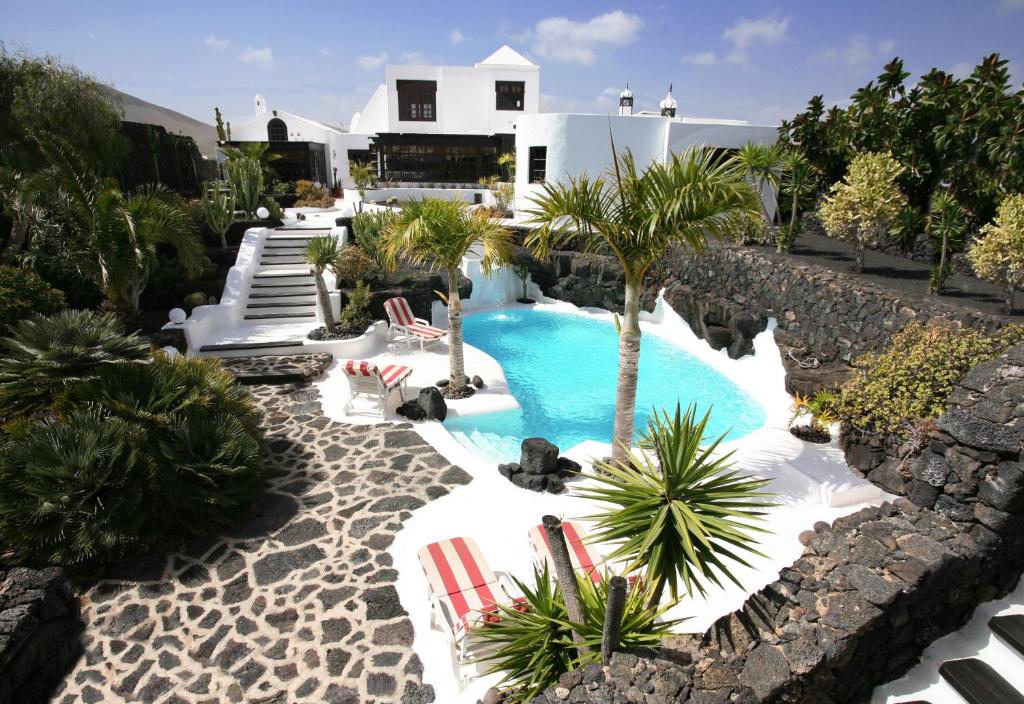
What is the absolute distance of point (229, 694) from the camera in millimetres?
5102

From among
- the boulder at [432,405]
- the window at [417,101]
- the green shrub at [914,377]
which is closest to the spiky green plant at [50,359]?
the boulder at [432,405]

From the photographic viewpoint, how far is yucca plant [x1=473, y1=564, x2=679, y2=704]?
4.50 meters

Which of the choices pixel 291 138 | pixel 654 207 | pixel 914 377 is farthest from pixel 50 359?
pixel 291 138

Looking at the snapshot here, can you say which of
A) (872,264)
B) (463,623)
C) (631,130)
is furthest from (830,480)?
(631,130)

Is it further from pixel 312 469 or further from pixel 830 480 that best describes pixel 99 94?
pixel 830 480

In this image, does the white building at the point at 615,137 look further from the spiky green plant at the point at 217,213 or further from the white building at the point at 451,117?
the spiky green plant at the point at 217,213

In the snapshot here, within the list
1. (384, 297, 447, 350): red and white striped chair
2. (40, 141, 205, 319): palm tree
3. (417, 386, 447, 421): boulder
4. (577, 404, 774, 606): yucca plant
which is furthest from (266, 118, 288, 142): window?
(577, 404, 774, 606): yucca plant

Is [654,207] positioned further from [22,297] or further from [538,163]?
[538,163]

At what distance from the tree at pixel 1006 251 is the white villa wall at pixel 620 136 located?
43.0ft

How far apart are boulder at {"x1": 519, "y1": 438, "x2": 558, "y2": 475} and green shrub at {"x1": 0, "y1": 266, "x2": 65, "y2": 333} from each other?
9.13m

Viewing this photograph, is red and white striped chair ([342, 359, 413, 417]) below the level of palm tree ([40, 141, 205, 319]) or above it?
below

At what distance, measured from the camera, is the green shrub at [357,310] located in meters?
14.0

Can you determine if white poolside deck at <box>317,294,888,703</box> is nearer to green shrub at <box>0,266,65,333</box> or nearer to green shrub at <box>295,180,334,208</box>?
green shrub at <box>0,266,65,333</box>

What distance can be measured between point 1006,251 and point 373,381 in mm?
11783
